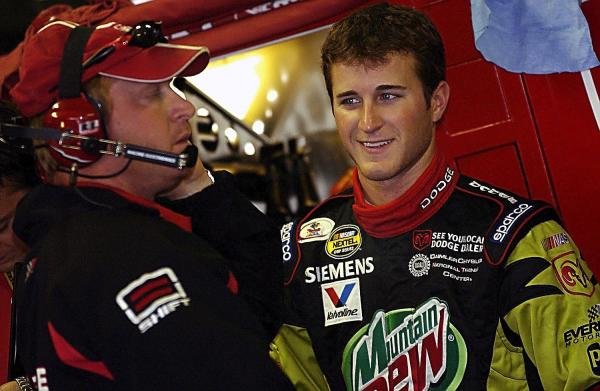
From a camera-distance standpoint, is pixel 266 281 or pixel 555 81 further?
pixel 555 81

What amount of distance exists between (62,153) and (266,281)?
0.60 meters

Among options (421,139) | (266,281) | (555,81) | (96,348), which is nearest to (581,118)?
(555,81)

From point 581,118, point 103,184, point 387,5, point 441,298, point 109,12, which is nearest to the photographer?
point 103,184

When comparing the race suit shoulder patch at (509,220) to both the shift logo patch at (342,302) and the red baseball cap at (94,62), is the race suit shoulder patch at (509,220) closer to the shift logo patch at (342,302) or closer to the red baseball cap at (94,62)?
the shift logo patch at (342,302)

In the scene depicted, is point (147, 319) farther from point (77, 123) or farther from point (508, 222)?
point (508, 222)

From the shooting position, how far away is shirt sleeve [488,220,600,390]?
1803 mm

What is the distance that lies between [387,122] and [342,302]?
0.39 meters

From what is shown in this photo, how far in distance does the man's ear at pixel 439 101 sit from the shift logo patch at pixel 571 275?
1.40ft

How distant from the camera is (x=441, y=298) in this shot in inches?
77.0

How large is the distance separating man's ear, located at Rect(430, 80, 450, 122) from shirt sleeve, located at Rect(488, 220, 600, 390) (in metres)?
0.35

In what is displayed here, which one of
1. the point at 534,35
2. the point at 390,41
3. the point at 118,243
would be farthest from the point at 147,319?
the point at 534,35

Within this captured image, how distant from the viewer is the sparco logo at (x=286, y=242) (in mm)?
2192

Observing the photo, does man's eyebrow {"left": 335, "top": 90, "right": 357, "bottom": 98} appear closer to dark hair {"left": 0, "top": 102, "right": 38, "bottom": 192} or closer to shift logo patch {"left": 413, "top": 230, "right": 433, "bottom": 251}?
shift logo patch {"left": 413, "top": 230, "right": 433, "bottom": 251}

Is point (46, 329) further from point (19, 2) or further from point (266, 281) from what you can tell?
point (19, 2)
